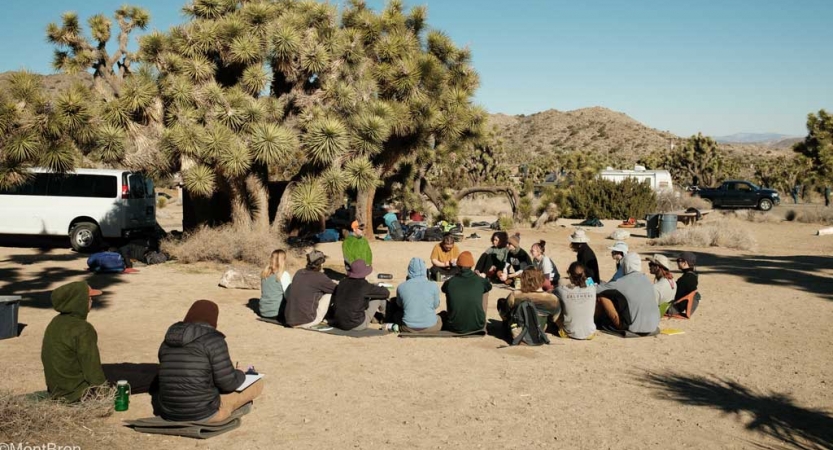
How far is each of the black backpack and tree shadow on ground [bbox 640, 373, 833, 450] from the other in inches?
61.0

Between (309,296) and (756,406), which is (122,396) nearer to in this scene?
(309,296)

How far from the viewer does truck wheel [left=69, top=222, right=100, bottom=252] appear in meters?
15.8

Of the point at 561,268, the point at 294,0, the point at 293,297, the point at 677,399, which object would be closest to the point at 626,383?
the point at 677,399

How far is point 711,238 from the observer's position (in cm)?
1972

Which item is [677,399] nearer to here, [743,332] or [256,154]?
[743,332]

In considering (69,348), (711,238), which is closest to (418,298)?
(69,348)

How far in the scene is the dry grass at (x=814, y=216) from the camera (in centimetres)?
2820

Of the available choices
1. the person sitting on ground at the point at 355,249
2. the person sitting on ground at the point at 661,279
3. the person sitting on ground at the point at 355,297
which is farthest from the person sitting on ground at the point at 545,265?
the person sitting on ground at the point at 355,297

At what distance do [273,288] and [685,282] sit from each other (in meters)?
5.79

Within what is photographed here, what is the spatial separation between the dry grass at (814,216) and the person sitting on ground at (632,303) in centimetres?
2299

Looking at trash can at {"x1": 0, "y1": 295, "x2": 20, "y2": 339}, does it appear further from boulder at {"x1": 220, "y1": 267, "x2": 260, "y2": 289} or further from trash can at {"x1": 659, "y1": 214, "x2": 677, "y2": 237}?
trash can at {"x1": 659, "y1": 214, "x2": 677, "y2": 237}

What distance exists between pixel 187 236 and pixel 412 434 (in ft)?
37.8

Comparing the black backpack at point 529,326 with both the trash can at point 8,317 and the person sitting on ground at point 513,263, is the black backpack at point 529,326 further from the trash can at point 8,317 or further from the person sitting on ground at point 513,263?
the trash can at point 8,317

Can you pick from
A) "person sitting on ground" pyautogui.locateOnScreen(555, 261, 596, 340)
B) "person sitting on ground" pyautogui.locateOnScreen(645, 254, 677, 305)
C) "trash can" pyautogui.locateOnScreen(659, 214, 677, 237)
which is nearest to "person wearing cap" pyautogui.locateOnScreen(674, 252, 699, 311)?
"person sitting on ground" pyautogui.locateOnScreen(645, 254, 677, 305)
